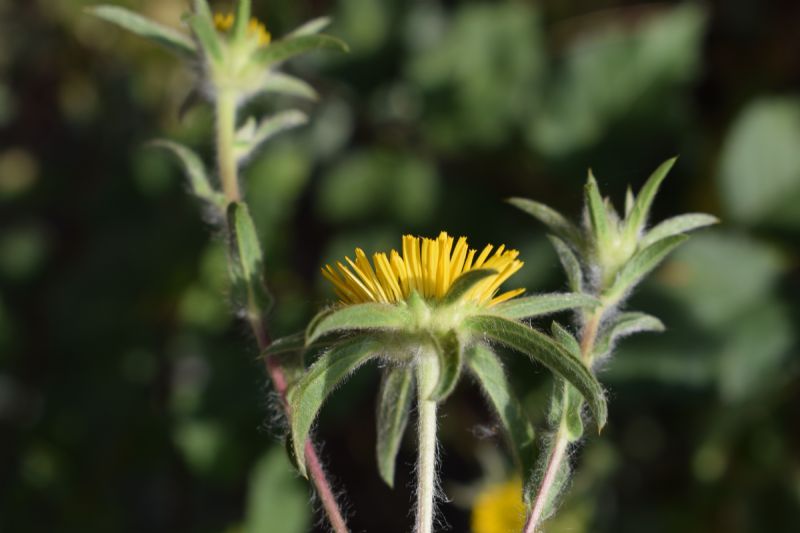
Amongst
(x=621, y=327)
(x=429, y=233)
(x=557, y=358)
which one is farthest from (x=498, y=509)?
(x=557, y=358)

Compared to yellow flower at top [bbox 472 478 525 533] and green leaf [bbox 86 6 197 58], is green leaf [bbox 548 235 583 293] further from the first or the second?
yellow flower at top [bbox 472 478 525 533]

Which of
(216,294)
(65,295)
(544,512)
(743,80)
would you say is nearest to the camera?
(544,512)

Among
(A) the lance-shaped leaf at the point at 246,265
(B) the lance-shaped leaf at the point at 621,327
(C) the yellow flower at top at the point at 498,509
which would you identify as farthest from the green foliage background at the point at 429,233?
(B) the lance-shaped leaf at the point at 621,327

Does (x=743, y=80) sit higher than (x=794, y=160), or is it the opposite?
(x=743, y=80)

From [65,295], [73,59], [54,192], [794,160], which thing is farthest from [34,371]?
[794,160]

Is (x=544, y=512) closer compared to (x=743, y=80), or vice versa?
(x=544, y=512)

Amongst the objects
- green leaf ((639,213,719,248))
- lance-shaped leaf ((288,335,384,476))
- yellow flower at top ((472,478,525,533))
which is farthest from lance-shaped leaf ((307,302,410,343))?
yellow flower at top ((472,478,525,533))

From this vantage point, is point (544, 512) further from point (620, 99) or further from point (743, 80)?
point (743, 80)
